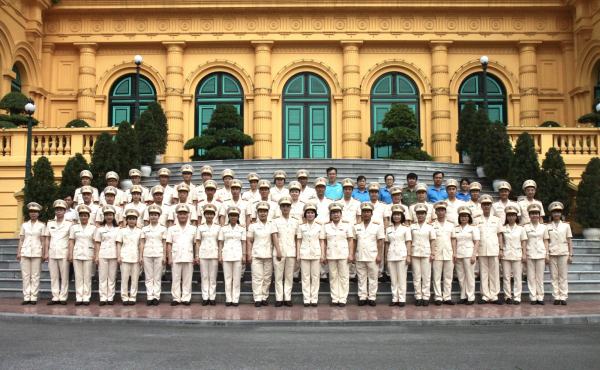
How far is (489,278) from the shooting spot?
11.9 m

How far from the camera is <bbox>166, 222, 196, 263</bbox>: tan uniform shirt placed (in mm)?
11703

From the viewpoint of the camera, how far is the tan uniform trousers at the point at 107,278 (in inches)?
457

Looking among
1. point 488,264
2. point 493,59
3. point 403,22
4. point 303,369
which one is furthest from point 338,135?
point 303,369

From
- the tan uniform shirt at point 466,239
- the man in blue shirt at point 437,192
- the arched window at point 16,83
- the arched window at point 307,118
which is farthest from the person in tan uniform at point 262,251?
the arched window at point 16,83

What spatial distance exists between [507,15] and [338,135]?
27.1ft

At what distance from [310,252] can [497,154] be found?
8318 mm

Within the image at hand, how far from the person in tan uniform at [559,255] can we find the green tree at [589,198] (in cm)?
407

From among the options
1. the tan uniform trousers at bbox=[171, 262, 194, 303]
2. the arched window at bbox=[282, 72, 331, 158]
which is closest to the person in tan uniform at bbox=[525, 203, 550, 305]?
the tan uniform trousers at bbox=[171, 262, 194, 303]

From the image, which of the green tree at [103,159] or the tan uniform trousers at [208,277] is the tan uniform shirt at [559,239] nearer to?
the tan uniform trousers at [208,277]

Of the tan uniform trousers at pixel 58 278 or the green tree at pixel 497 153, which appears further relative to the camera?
the green tree at pixel 497 153

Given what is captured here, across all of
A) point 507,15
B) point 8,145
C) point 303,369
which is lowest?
point 303,369

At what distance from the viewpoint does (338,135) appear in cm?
2641

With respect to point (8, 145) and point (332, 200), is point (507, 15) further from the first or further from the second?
point (8, 145)

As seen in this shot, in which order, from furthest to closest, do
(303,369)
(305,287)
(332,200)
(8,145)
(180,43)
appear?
Answer: 1. (180,43)
2. (8,145)
3. (332,200)
4. (305,287)
5. (303,369)
